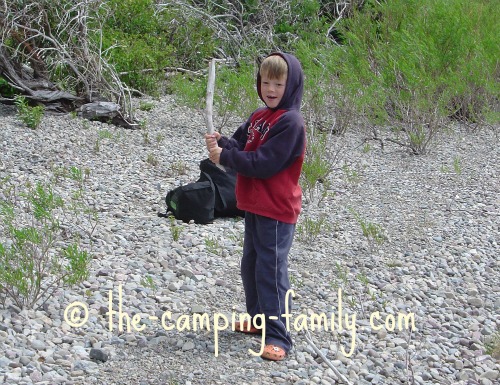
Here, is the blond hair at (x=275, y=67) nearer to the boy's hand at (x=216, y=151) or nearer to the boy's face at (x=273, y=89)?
the boy's face at (x=273, y=89)

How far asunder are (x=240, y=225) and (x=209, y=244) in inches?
27.3

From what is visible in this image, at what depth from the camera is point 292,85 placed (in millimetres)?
3568

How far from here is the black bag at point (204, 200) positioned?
18.8ft

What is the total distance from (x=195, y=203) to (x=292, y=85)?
7.61 ft

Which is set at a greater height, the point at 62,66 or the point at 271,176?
the point at 62,66

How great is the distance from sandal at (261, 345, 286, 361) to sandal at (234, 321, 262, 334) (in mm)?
207

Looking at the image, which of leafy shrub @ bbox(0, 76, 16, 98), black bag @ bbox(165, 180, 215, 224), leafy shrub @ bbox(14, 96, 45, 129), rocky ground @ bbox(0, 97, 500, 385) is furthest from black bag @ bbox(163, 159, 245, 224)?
leafy shrub @ bbox(0, 76, 16, 98)

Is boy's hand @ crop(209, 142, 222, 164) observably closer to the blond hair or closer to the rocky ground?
the blond hair

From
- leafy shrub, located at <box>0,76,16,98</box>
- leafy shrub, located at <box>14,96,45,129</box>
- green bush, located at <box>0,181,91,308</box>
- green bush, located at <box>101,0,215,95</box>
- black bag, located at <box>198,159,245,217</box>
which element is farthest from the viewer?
green bush, located at <box>101,0,215,95</box>

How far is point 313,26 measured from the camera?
1262cm

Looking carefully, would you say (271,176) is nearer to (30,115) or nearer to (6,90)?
(30,115)

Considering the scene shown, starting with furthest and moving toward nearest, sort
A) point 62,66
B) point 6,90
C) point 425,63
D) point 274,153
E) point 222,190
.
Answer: point 425,63 → point 6,90 → point 62,66 → point 222,190 → point 274,153

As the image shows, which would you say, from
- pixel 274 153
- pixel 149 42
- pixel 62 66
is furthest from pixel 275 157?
pixel 149 42

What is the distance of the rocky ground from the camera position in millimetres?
3641
